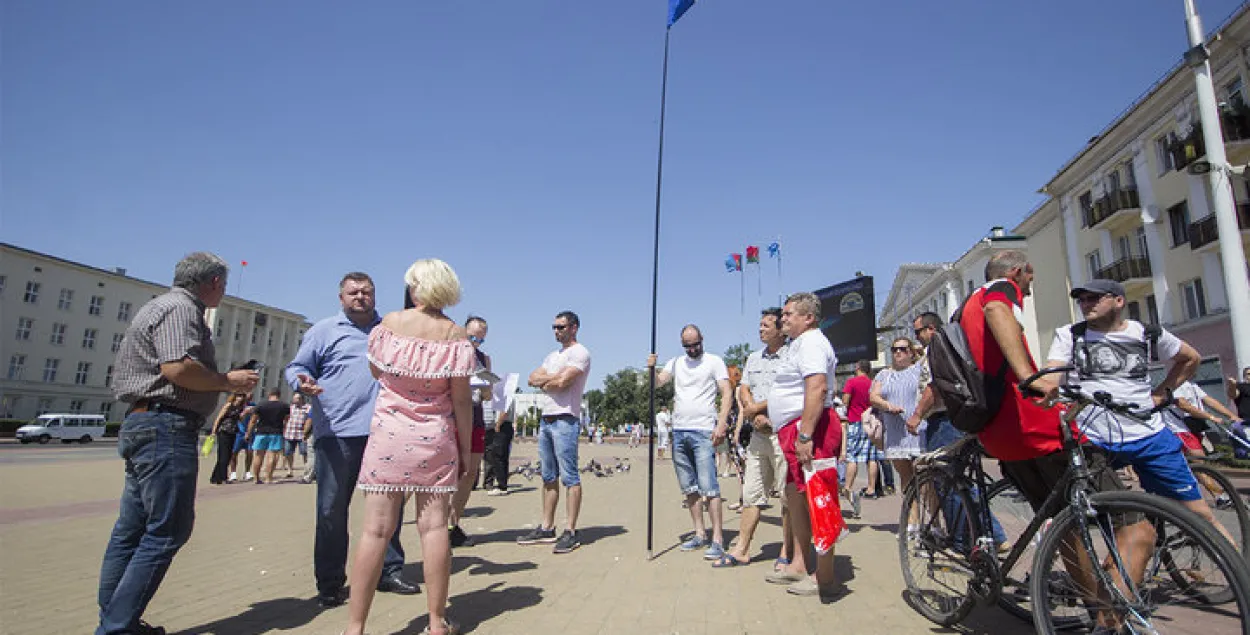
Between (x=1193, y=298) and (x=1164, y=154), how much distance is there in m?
5.91

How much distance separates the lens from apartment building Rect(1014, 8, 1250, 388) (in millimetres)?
21656

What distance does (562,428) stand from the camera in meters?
5.65

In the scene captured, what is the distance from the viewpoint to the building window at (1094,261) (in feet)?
99.1

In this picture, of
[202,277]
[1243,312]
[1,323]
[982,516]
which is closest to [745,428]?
[982,516]

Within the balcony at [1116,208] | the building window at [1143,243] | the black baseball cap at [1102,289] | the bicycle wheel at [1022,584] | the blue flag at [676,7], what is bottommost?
the bicycle wheel at [1022,584]

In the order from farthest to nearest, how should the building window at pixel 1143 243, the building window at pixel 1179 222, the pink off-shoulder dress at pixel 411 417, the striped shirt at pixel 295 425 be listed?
the building window at pixel 1143 243 → the building window at pixel 1179 222 → the striped shirt at pixel 295 425 → the pink off-shoulder dress at pixel 411 417

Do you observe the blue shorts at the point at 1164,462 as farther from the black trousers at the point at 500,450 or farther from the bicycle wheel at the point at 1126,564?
the black trousers at the point at 500,450

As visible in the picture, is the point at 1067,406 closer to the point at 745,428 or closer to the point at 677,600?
the point at 677,600

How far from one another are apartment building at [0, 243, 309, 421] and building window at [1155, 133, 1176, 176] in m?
68.0

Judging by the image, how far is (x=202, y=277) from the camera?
11.2 ft

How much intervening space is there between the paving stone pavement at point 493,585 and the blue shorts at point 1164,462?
40.8 inches

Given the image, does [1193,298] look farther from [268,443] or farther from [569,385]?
[268,443]

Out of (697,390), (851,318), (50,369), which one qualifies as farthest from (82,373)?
(697,390)

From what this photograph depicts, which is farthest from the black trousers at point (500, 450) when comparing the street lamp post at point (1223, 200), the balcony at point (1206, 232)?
the balcony at point (1206, 232)
